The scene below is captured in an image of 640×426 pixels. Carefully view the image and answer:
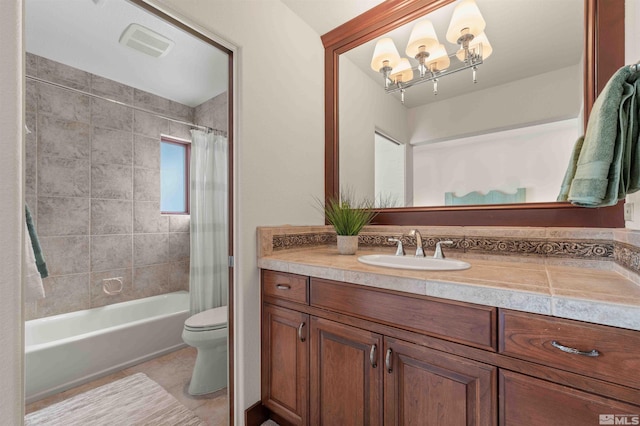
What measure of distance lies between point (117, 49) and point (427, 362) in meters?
2.84

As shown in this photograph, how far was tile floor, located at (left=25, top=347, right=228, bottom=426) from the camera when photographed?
61.9 inches

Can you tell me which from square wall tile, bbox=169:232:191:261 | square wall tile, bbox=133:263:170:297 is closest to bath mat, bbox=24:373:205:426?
square wall tile, bbox=133:263:170:297

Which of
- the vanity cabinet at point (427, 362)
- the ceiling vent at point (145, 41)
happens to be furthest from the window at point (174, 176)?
the vanity cabinet at point (427, 362)

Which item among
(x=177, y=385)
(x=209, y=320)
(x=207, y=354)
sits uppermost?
(x=209, y=320)

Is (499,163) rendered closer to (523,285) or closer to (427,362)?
(523,285)

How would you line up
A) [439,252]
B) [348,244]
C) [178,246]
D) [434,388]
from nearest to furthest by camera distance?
[434,388] < [439,252] < [348,244] < [178,246]

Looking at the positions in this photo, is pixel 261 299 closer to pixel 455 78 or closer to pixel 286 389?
pixel 286 389

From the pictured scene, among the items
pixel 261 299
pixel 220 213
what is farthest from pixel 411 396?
pixel 220 213

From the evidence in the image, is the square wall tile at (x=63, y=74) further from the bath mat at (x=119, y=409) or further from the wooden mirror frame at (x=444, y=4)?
the bath mat at (x=119, y=409)

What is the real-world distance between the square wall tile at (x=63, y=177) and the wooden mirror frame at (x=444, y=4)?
2150 millimetres

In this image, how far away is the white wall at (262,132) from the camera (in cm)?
138

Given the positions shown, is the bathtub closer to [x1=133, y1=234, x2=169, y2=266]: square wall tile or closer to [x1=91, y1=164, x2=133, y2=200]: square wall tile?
[x1=133, y1=234, x2=169, y2=266]: square wall tile

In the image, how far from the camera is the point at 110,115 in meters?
2.44

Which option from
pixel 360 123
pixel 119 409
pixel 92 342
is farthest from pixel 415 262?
pixel 92 342
